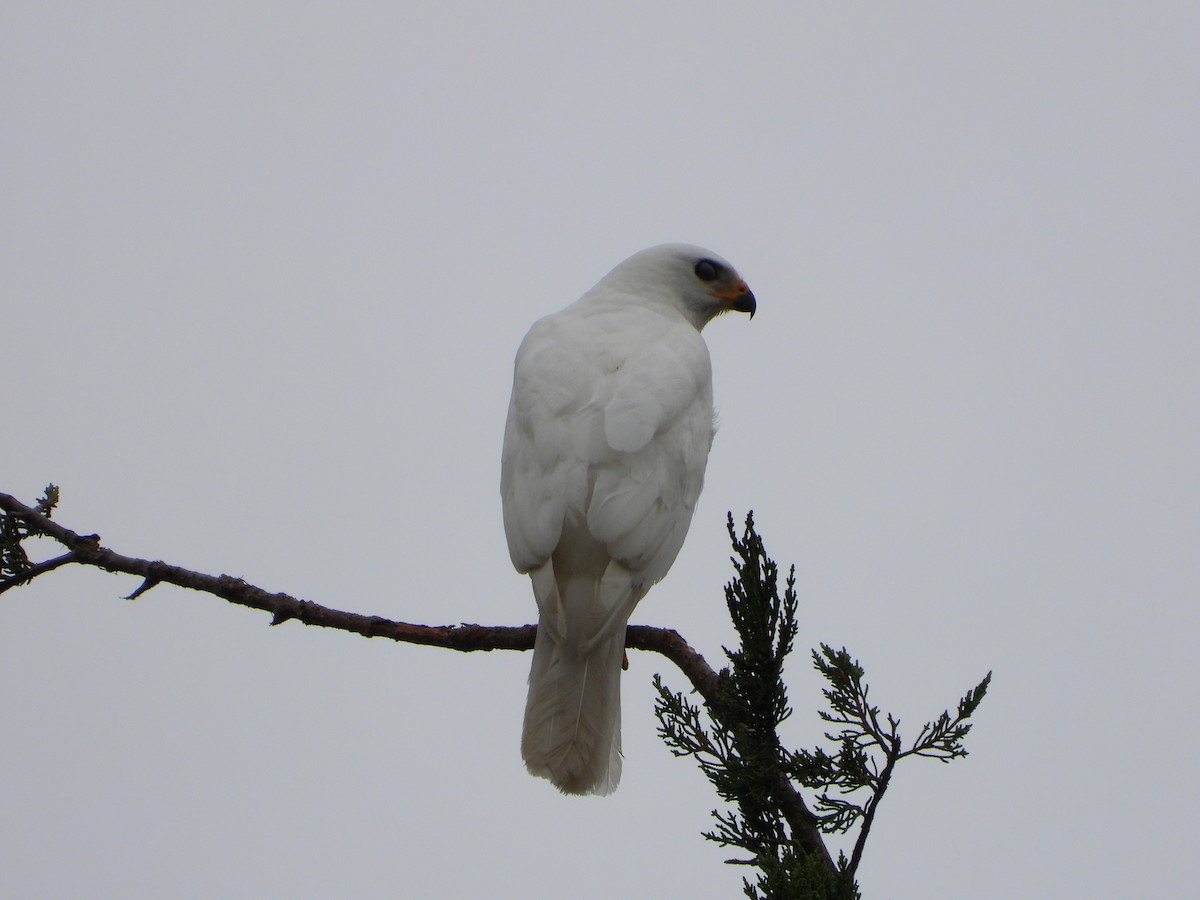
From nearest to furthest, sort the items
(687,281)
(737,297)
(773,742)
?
1. (773,742)
2. (687,281)
3. (737,297)

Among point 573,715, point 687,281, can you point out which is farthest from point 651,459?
point 687,281

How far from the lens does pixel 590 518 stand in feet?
15.3

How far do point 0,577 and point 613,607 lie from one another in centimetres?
237

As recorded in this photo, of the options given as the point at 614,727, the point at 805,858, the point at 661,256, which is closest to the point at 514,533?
the point at 614,727

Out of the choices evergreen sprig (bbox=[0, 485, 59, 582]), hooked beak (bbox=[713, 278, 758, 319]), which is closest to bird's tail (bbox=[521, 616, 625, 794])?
evergreen sprig (bbox=[0, 485, 59, 582])

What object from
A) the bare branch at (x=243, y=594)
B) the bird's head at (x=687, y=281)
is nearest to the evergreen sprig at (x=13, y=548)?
the bare branch at (x=243, y=594)

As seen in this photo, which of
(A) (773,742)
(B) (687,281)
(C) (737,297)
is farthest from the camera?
(C) (737,297)

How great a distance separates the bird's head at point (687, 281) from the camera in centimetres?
708

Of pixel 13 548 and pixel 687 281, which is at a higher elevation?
pixel 687 281

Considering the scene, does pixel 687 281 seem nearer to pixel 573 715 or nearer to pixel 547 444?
pixel 547 444

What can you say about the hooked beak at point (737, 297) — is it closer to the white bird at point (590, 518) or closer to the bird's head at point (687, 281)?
the bird's head at point (687, 281)

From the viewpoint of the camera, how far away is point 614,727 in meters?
4.82

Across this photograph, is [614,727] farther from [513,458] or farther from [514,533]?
[513,458]

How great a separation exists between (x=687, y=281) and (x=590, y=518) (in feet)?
10.0
